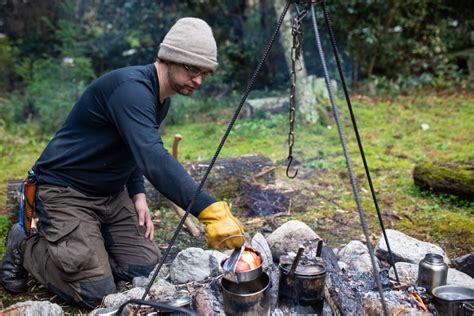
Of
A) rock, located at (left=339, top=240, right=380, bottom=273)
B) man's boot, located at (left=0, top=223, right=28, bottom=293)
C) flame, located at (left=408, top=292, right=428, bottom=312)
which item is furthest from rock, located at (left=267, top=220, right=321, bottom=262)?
man's boot, located at (left=0, top=223, right=28, bottom=293)

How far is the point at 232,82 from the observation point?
11148 millimetres

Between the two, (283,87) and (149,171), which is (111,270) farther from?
(283,87)

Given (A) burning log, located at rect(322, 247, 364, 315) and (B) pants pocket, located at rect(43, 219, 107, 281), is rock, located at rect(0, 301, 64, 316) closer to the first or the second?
(B) pants pocket, located at rect(43, 219, 107, 281)

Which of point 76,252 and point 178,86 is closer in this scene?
point 178,86

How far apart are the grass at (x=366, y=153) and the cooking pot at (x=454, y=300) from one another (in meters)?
1.37

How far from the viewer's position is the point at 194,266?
3.16 meters

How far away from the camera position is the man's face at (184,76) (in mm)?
2885

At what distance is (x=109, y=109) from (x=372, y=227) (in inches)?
115

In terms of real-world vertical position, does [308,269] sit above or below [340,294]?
above

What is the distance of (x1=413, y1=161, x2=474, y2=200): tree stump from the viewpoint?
15.6 ft

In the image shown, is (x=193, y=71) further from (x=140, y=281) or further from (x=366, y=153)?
(x=366, y=153)

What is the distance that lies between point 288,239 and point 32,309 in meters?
1.88

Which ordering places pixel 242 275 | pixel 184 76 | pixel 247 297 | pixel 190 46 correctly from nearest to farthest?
pixel 247 297 < pixel 242 275 < pixel 190 46 < pixel 184 76

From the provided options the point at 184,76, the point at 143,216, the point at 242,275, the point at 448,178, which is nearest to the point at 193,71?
the point at 184,76
